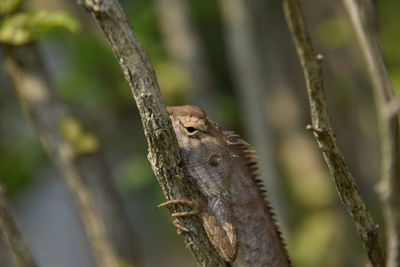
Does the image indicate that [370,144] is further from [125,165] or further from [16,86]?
[16,86]

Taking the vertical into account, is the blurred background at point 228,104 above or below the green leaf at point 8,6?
below

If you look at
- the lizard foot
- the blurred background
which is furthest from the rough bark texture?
the lizard foot

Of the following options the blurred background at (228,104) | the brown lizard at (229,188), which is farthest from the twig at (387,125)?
the blurred background at (228,104)

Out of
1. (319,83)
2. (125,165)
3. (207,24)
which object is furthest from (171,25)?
A: (319,83)

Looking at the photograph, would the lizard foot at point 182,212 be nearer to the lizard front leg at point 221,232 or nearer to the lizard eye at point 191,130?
the lizard front leg at point 221,232

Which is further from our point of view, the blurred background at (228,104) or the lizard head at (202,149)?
the blurred background at (228,104)

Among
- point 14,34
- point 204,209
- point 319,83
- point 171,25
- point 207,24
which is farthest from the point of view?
point 207,24

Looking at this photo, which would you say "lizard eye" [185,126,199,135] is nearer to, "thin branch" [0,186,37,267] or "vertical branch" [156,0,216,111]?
"thin branch" [0,186,37,267]
